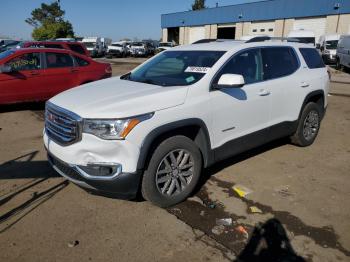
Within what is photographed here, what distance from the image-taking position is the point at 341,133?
707cm

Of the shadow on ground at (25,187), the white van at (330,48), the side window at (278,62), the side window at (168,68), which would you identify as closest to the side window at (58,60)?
the shadow on ground at (25,187)

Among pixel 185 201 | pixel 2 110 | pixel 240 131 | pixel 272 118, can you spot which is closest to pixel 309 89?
pixel 272 118

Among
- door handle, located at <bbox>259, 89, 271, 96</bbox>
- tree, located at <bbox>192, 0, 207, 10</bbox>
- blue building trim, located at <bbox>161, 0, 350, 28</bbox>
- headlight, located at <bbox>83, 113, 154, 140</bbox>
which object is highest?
tree, located at <bbox>192, 0, 207, 10</bbox>

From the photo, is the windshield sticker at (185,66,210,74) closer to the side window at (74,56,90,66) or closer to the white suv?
the white suv

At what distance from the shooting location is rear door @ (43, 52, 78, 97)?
8656mm

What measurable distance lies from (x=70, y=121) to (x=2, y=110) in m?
6.19

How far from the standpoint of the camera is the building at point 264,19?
33250mm

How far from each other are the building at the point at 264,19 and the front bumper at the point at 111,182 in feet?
113

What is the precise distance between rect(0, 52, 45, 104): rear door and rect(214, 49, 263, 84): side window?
5689mm

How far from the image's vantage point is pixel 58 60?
8.86 m

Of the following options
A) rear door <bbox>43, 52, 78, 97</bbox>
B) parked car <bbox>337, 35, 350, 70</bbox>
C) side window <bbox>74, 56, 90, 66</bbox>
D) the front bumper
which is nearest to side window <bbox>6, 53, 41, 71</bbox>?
rear door <bbox>43, 52, 78, 97</bbox>

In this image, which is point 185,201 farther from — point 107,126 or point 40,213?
point 40,213

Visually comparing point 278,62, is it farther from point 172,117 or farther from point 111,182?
point 111,182

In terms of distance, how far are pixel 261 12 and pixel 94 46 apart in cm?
1937
